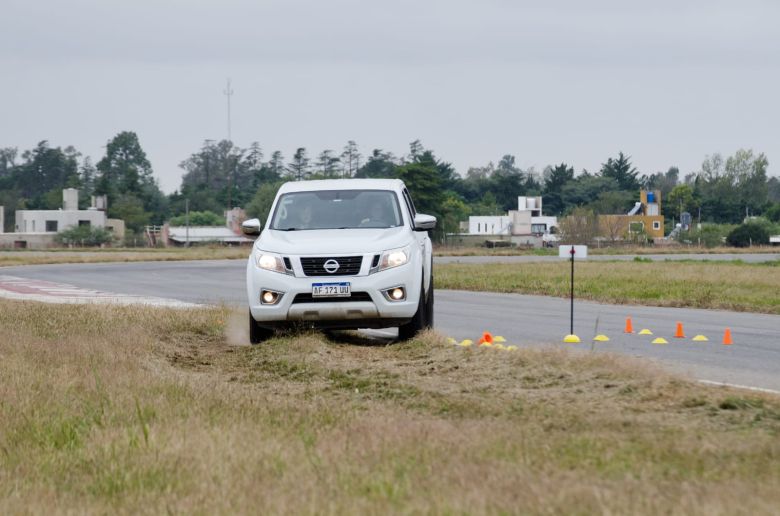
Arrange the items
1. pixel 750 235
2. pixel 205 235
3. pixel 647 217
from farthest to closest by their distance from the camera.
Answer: pixel 647 217 → pixel 205 235 → pixel 750 235

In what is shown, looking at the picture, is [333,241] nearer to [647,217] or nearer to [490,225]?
[647,217]

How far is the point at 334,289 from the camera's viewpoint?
1303cm

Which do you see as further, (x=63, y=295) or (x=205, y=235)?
(x=205, y=235)

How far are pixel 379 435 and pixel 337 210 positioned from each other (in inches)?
299

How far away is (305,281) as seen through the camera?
13.1m

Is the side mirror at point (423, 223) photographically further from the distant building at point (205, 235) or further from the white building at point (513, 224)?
the white building at point (513, 224)

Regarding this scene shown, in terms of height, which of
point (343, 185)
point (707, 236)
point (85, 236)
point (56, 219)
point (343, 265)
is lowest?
point (85, 236)

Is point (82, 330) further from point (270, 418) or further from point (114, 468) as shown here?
point (114, 468)

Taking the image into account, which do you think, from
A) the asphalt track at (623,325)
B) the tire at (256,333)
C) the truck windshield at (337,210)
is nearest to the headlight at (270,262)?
the tire at (256,333)

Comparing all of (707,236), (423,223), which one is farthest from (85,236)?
(423,223)

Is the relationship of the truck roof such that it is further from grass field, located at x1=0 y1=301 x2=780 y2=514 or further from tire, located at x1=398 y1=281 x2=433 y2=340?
grass field, located at x1=0 y1=301 x2=780 y2=514

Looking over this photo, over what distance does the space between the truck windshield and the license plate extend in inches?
58.3

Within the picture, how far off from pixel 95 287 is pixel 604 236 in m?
96.0

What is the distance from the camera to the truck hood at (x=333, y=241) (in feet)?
43.3
